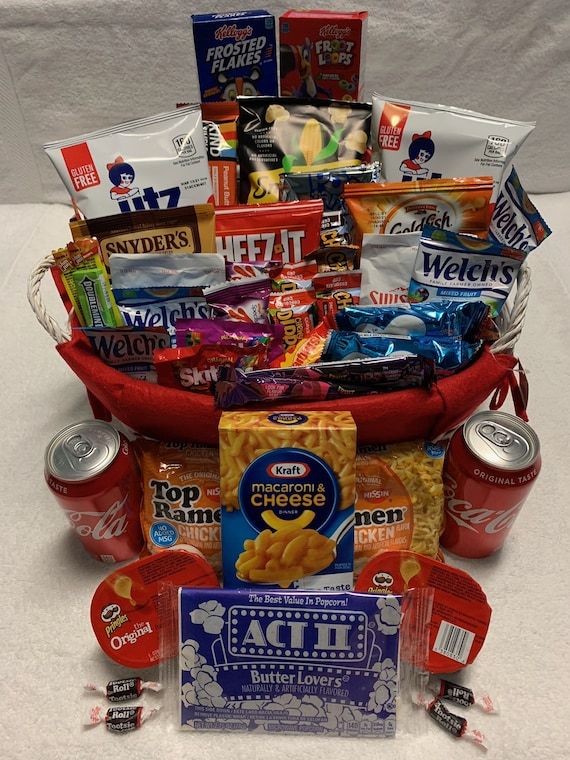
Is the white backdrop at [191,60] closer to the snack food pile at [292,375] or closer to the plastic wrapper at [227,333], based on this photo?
the snack food pile at [292,375]

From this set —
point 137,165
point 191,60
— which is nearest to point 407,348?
point 137,165

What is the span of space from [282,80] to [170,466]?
2.96 feet

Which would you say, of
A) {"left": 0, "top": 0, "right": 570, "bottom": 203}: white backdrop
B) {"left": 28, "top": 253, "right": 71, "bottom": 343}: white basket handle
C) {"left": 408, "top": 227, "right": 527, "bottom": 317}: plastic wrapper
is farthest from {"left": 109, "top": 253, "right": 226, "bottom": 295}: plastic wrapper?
{"left": 0, "top": 0, "right": 570, "bottom": 203}: white backdrop

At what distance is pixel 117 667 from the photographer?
1.05 m

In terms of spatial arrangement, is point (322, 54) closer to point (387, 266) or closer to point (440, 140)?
point (440, 140)

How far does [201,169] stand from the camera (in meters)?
1.33

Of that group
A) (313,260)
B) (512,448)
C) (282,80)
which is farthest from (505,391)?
(282,80)

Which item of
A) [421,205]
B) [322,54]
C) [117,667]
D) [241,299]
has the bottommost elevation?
[117,667]

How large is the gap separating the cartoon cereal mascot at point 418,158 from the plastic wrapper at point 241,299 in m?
0.40

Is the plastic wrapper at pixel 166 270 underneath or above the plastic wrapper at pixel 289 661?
above

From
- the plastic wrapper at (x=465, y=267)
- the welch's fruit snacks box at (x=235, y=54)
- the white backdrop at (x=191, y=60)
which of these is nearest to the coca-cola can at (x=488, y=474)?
the plastic wrapper at (x=465, y=267)

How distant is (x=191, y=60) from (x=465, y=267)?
1151mm

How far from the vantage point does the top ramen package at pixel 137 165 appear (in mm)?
1291

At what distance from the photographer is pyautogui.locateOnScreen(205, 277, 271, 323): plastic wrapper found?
1208 mm
